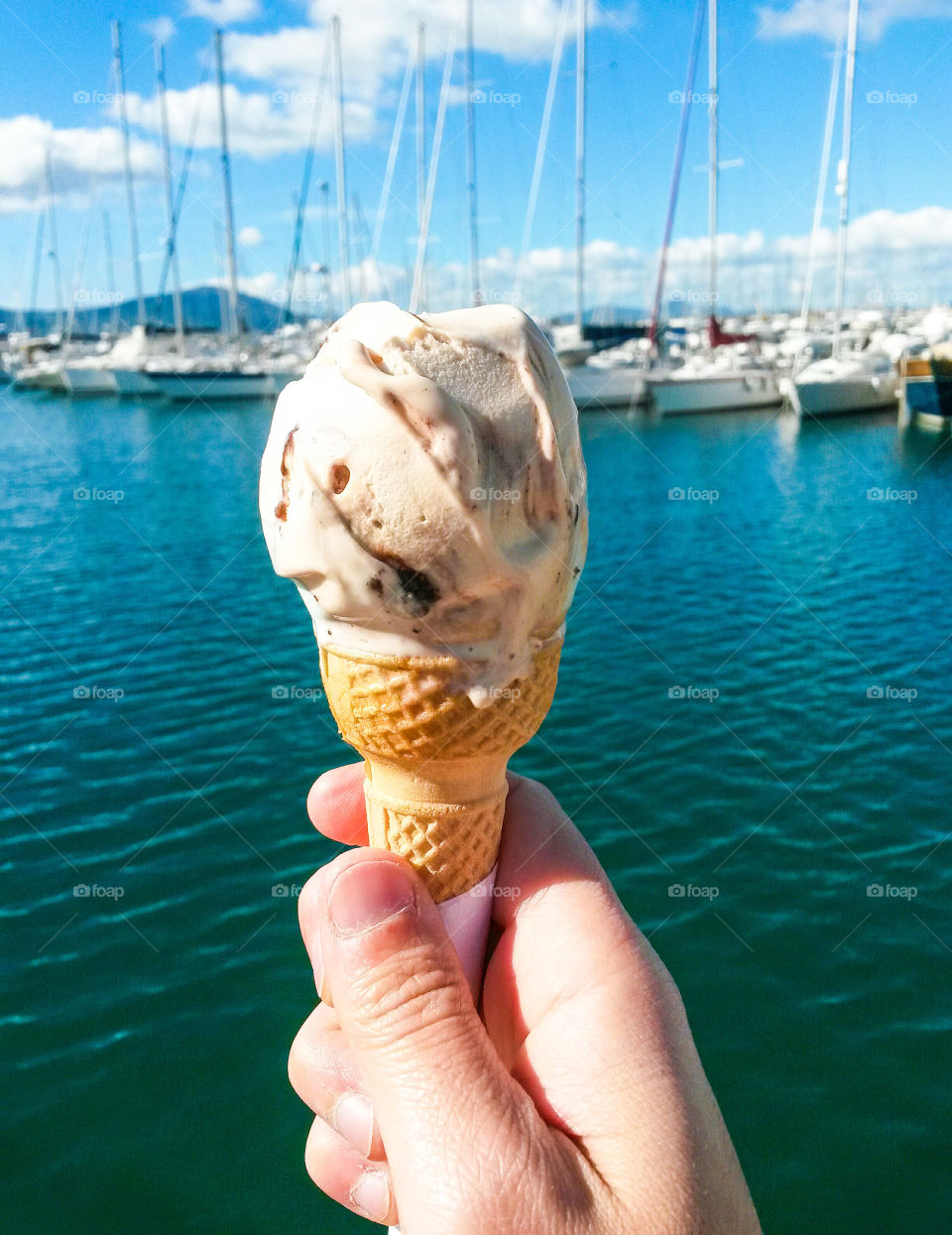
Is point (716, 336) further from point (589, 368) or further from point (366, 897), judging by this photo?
point (366, 897)

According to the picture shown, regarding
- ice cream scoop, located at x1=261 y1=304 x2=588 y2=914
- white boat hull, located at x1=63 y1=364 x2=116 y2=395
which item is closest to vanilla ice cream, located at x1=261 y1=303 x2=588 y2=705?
ice cream scoop, located at x1=261 y1=304 x2=588 y2=914

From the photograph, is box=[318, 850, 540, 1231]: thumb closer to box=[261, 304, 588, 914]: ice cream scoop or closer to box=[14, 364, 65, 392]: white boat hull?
box=[261, 304, 588, 914]: ice cream scoop

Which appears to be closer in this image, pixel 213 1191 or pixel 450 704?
pixel 450 704

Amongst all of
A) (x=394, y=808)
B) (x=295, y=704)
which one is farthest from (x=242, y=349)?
(x=394, y=808)

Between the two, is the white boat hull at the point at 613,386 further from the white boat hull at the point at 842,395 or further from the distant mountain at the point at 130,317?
the distant mountain at the point at 130,317

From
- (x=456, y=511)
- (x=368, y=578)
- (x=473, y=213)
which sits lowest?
(x=368, y=578)

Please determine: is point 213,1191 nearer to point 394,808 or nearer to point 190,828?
point 190,828
